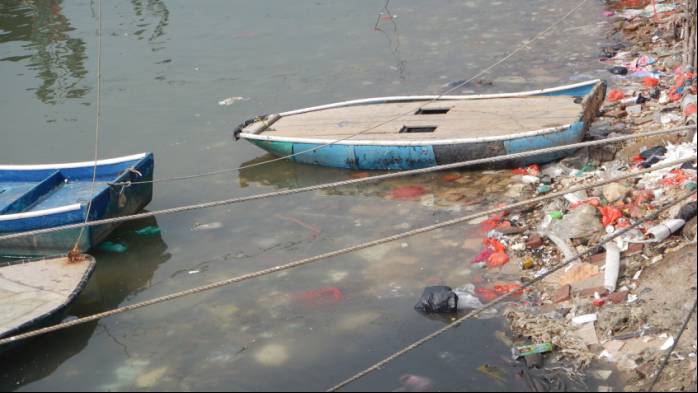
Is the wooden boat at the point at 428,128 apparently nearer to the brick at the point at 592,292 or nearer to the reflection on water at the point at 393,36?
the brick at the point at 592,292

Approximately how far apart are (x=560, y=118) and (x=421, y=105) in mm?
2061

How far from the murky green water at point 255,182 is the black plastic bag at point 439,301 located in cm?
14

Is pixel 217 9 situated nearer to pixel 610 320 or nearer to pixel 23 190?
pixel 23 190

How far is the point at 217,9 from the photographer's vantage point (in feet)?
63.6

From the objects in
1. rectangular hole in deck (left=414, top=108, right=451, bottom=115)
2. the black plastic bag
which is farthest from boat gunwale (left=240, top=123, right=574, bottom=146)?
the black plastic bag

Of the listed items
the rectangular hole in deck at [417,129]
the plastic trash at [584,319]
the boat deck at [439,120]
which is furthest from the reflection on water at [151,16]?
the plastic trash at [584,319]

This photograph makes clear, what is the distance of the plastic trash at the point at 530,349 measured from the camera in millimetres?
6715

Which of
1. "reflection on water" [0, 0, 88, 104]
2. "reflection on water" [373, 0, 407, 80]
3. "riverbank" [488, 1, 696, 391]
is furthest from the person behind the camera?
"reflection on water" [0, 0, 88, 104]

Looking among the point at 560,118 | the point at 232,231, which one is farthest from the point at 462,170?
the point at 232,231

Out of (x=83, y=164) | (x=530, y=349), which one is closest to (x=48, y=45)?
(x=83, y=164)

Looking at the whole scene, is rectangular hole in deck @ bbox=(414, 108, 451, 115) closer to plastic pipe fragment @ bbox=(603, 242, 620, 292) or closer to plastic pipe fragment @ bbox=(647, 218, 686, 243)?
plastic pipe fragment @ bbox=(603, 242, 620, 292)

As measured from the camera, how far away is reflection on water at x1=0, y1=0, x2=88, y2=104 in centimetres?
1592

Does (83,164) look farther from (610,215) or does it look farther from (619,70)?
(619,70)

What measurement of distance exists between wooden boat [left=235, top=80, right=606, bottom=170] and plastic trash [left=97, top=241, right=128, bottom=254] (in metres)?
2.31
